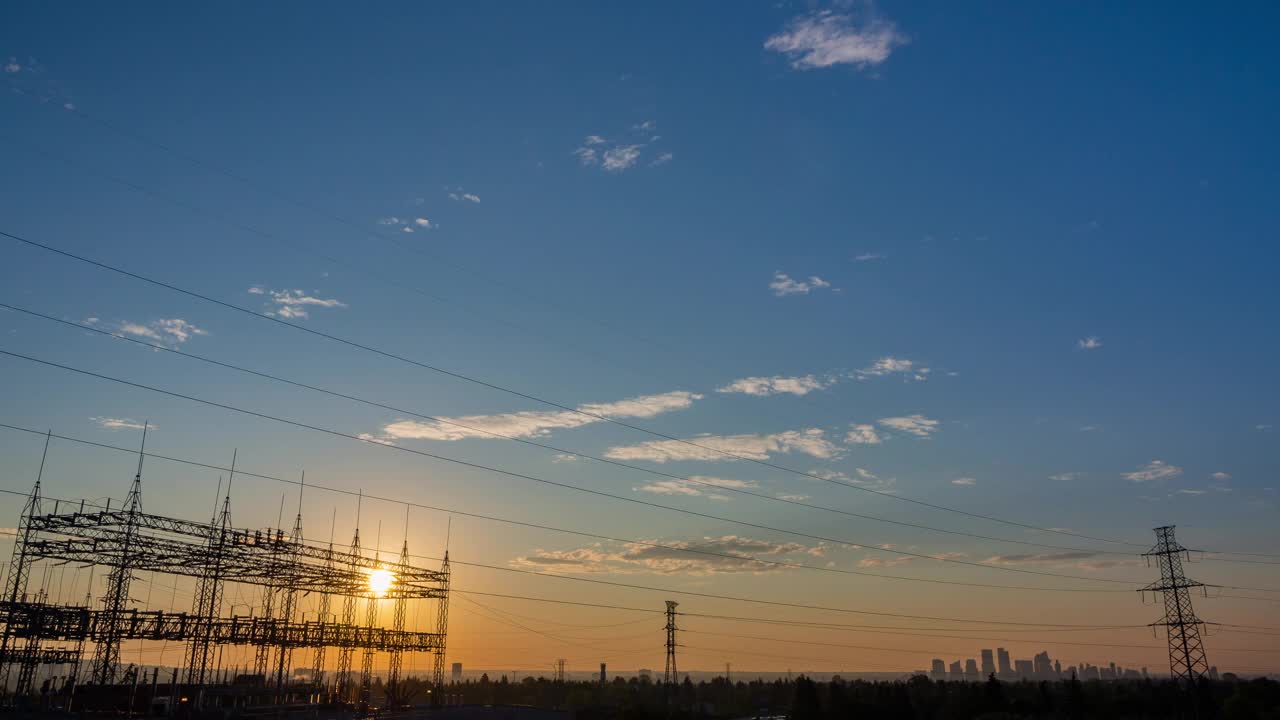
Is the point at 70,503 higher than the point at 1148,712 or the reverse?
higher

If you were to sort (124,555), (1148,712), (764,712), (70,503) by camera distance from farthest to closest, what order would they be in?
(764,712) < (1148,712) < (124,555) < (70,503)

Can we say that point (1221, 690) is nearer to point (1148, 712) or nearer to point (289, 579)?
point (1148, 712)

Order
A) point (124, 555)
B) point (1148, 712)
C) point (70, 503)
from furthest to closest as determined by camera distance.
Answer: point (1148, 712)
point (124, 555)
point (70, 503)

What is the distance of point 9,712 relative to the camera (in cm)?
4234

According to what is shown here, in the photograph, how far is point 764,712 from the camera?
400ft

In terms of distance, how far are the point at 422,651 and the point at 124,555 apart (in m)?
21.7

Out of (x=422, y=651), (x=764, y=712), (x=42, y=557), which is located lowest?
(x=764, y=712)

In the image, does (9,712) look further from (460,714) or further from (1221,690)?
(1221,690)

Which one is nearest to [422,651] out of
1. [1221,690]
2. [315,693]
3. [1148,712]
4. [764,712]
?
[315,693]

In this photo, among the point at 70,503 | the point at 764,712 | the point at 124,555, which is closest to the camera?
the point at 70,503

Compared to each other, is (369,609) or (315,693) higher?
(369,609)

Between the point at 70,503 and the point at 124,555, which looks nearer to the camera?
the point at 70,503

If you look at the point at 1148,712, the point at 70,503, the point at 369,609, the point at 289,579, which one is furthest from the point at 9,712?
the point at 1148,712

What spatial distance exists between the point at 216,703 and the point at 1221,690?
364ft
